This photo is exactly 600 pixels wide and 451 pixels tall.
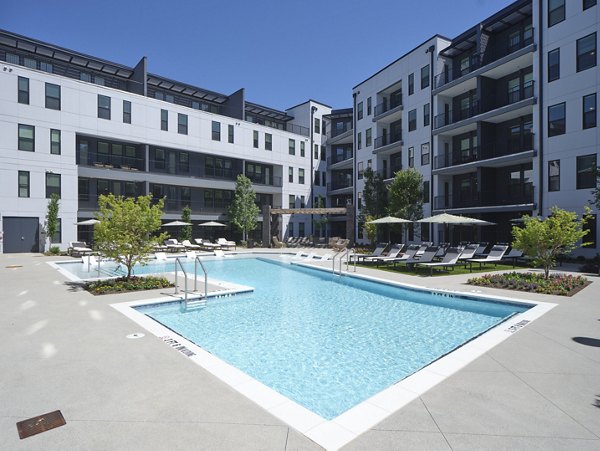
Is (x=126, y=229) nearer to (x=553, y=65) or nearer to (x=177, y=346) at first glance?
(x=177, y=346)

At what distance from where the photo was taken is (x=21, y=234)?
2666cm

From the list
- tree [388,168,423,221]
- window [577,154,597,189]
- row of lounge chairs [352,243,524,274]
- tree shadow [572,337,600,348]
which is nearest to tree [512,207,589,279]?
row of lounge chairs [352,243,524,274]

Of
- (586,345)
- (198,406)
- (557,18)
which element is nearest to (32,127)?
(198,406)

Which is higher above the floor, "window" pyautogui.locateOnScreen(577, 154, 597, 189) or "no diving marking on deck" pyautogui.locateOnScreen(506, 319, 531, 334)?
"window" pyautogui.locateOnScreen(577, 154, 597, 189)

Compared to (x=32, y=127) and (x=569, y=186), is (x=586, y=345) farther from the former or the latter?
(x=32, y=127)

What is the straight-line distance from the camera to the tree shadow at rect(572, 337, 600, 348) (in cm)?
642

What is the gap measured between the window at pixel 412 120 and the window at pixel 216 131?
19.0m

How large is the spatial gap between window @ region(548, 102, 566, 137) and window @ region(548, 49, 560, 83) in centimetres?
178

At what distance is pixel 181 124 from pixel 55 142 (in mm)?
10725

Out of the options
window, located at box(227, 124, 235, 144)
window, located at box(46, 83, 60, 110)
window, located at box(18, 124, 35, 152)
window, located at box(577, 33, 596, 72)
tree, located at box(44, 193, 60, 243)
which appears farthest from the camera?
window, located at box(227, 124, 235, 144)

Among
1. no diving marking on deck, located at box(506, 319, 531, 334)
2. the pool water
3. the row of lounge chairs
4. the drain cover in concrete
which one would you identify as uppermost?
the row of lounge chairs

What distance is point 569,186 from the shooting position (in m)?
20.8

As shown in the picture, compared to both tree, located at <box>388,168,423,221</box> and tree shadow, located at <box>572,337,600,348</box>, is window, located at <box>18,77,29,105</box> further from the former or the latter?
tree shadow, located at <box>572,337,600,348</box>

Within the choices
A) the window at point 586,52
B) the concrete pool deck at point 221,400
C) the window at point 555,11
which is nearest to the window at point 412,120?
the window at point 555,11
